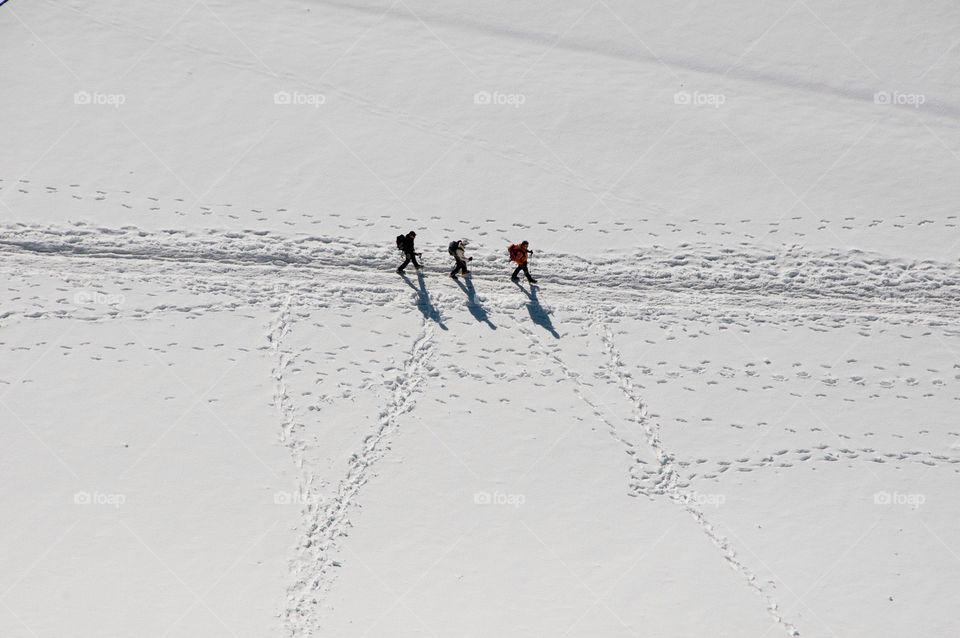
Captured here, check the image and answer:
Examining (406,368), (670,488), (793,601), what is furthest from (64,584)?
(793,601)

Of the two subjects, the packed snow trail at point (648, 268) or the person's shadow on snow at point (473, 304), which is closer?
the person's shadow on snow at point (473, 304)

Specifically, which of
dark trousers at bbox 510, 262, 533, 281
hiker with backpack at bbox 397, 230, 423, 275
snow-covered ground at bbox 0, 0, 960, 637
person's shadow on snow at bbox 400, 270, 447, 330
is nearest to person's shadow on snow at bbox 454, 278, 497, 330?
snow-covered ground at bbox 0, 0, 960, 637

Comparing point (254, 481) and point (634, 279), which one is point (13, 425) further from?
point (634, 279)

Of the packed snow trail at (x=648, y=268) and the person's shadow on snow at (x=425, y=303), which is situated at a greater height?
the packed snow trail at (x=648, y=268)

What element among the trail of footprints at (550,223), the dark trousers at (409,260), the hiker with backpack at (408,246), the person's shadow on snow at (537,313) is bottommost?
the person's shadow on snow at (537,313)

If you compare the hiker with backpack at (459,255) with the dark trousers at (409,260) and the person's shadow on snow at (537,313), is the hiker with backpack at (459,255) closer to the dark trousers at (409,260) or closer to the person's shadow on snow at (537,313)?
the dark trousers at (409,260)

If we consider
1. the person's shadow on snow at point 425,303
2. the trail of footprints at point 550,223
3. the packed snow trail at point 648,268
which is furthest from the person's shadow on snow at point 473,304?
the trail of footprints at point 550,223


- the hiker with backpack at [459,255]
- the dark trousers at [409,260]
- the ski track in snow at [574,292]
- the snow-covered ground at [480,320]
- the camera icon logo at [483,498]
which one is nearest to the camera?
the snow-covered ground at [480,320]
